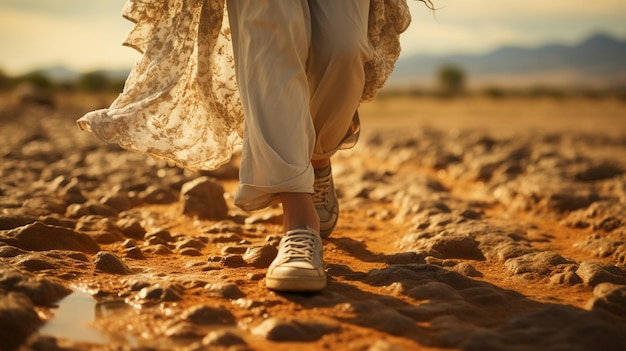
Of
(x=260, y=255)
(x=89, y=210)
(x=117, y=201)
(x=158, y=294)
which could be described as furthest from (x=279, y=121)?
(x=117, y=201)

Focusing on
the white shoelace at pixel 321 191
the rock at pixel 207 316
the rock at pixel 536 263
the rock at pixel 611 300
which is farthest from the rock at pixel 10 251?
the rock at pixel 611 300

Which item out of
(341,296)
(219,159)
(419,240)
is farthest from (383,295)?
(219,159)

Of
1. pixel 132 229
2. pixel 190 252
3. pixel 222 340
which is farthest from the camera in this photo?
pixel 132 229

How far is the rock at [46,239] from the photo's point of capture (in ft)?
8.97

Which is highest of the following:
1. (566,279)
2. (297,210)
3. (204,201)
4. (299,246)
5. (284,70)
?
(284,70)

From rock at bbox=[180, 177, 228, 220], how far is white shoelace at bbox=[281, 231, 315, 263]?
1.37m

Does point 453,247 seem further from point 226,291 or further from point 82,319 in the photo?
point 82,319

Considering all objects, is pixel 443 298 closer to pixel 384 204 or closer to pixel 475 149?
pixel 384 204

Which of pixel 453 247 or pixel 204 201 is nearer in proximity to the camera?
pixel 453 247

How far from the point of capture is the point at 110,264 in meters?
2.49

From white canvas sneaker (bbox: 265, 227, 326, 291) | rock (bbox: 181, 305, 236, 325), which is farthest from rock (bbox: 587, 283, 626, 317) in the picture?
rock (bbox: 181, 305, 236, 325)

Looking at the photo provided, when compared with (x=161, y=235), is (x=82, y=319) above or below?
above

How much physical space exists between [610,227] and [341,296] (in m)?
2.09

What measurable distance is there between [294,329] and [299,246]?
55 centimetres
